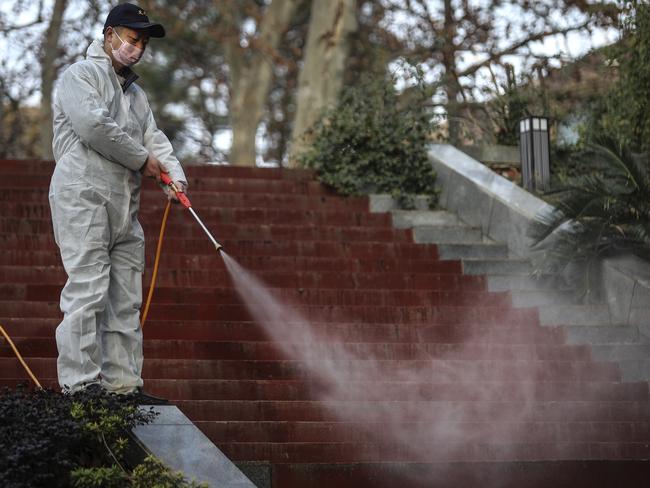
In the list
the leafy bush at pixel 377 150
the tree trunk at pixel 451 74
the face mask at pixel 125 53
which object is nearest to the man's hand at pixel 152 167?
the face mask at pixel 125 53

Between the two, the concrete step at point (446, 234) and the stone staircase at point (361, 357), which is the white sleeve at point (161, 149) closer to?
the stone staircase at point (361, 357)

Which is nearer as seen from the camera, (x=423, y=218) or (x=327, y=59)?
(x=423, y=218)

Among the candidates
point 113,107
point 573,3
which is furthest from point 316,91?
point 113,107

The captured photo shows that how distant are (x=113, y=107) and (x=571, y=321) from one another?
177 inches

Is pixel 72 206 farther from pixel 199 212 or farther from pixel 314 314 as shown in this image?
pixel 199 212

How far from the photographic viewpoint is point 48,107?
25.2m

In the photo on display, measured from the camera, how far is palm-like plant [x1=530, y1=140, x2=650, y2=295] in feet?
34.1

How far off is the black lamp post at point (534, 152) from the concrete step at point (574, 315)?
131 inches

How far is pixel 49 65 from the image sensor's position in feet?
80.8

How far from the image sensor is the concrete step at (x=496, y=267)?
37.5ft

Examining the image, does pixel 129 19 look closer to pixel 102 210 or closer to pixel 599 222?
pixel 102 210

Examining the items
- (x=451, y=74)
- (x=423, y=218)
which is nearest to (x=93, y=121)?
(x=423, y=218)

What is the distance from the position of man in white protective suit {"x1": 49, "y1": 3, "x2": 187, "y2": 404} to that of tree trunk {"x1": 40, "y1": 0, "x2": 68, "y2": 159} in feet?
58.8

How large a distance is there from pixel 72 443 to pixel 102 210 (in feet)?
5.01
